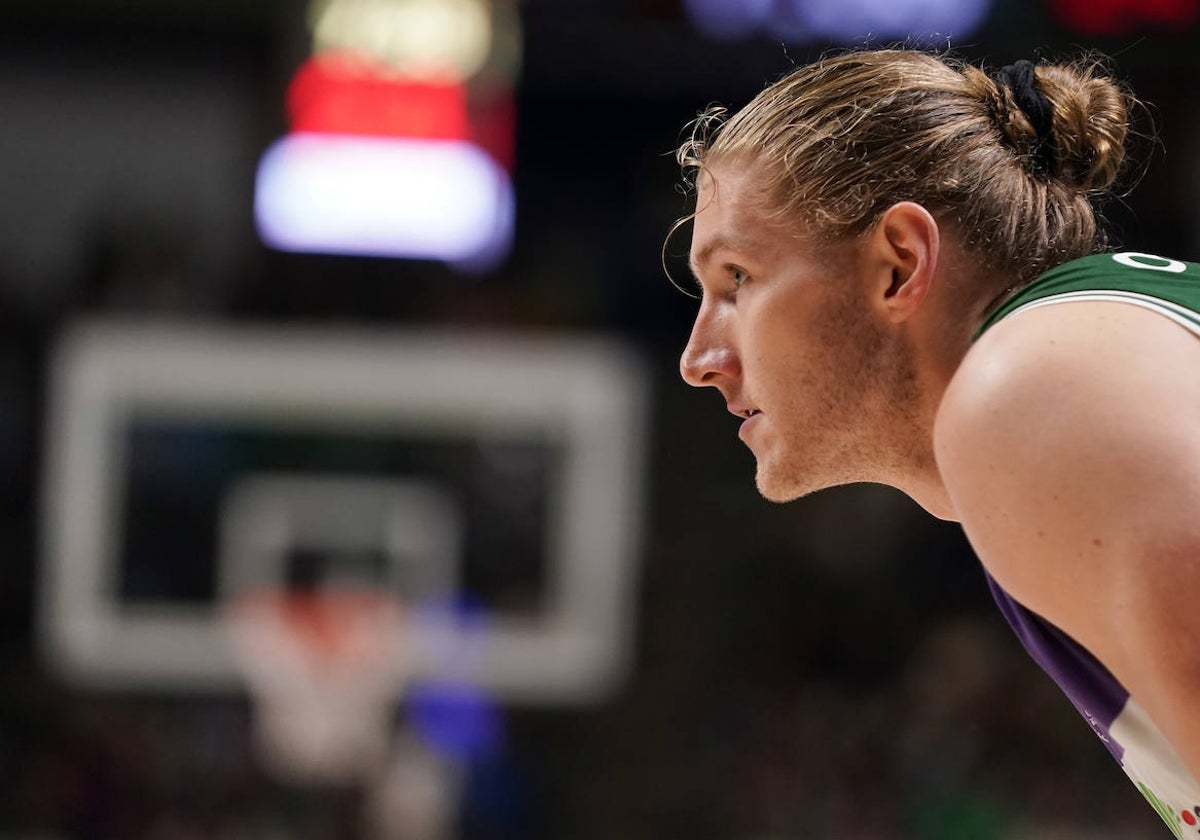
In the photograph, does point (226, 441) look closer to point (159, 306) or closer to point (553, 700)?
point (159, 306)

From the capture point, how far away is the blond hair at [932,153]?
161 cm

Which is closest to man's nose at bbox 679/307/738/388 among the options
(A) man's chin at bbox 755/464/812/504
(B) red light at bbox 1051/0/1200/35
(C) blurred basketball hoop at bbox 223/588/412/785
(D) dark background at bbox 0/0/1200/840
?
(A) man's chin at bbox 755/464/812/504

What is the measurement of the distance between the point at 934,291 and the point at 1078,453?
435mm

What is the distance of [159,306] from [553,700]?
8.45ft

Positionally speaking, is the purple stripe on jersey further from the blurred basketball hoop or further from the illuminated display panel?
the blurred basketball hoop

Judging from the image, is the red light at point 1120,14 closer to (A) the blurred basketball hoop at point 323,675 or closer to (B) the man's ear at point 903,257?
(A) the blurred basketball hoop at point 323,675

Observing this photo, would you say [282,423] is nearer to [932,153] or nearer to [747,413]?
[747,413]

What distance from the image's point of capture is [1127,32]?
6.19m

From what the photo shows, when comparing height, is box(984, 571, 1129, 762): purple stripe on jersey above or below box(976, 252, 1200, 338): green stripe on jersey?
below

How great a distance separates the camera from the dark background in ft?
23.4

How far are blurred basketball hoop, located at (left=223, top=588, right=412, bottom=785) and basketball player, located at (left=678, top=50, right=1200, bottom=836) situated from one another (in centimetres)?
557

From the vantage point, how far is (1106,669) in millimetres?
1424

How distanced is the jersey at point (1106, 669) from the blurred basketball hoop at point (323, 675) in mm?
5730

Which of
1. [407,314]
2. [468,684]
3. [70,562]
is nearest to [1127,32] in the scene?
[407,314]
